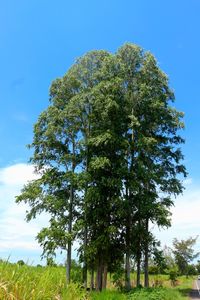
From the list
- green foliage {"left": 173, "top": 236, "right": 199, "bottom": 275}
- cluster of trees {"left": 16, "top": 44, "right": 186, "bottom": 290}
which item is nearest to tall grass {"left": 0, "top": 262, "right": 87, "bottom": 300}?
cluster of trees {"left": 16, "top": 44, "right": 186, "bottom": 290}

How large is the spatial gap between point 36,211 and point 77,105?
7.78m

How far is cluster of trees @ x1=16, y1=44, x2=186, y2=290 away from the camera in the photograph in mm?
24625

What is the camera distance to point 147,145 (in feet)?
83.5

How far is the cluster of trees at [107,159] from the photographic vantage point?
80.8 ft

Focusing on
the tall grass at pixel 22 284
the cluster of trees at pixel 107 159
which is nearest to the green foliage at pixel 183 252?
the cluster of trees at pixel 107 159

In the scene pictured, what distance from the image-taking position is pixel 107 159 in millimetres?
23844

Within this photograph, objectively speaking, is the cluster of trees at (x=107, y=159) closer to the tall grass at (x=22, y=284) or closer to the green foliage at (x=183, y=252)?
the tall grass at (x=22, y=284)

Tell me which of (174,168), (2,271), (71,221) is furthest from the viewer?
(174,168)

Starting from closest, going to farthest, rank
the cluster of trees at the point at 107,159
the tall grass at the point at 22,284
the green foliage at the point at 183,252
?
the tall grass at the point at 22,284, the cluster of trees at the point at 107,159, the green foliage at the point at 183,252

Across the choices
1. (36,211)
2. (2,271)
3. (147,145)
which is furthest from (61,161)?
(2,271)

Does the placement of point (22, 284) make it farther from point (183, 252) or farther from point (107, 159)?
point (183, 252)

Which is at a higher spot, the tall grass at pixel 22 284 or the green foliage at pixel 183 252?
the green foliage at pixel 183 252

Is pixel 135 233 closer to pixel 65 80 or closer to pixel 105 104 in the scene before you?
pixel 105 104

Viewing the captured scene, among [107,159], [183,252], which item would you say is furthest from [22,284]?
[183,252]
